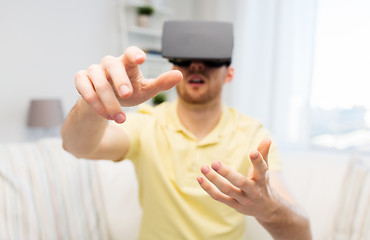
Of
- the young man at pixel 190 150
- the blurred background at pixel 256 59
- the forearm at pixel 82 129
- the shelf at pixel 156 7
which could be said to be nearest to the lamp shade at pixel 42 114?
the blurred background at pixel 256 59

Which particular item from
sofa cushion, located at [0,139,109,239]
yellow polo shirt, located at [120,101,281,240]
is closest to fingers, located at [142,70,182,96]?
yellow polo shirt, located at [120,101,281,240]

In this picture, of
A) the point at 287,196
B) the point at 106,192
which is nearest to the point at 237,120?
the point at 287,196

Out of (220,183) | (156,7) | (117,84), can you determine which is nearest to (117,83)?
(117,84)

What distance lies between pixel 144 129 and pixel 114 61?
551 mm

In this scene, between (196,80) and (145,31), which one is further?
(145,31)

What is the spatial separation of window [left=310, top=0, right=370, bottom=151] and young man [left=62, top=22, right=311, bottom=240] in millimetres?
1426

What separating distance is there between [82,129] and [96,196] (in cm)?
62

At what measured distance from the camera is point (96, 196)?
1.34m

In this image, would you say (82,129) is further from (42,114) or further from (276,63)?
(276,63)

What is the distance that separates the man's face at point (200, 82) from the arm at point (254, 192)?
0.41 meters

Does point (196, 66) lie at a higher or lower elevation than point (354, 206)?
higher

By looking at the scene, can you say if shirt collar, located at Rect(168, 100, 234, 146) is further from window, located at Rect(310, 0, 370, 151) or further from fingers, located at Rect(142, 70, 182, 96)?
window, located at Rect(310, 0, 370, 151)

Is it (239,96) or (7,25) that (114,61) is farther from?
(239,96)

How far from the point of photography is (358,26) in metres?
2.14
